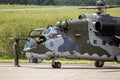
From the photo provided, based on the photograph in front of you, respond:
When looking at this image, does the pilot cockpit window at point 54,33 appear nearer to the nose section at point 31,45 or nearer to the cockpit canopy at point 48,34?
the cockpit canopy at point 48,34

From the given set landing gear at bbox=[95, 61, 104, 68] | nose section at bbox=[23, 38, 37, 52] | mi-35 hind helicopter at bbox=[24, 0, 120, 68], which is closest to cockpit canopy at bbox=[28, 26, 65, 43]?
mi-35 hind helicopter at bbox=[24, 0, 120, 68]

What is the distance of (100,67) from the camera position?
26.8 metres

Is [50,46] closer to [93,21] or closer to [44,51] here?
[44,51]

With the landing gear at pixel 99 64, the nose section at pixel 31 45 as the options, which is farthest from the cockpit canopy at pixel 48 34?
the landing gear at pixel 99 64

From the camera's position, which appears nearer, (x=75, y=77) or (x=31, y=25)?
(x=75, y=77)

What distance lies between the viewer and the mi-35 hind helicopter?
25500mm

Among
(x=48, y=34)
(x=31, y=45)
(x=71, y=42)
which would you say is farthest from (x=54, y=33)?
(x=31, y=45)

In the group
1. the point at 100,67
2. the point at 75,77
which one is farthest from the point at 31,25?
the point at 75,77

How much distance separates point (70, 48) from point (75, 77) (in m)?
5.84

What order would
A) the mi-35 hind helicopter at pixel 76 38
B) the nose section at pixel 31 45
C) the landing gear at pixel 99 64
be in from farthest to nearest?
1. the landing gear at pixel 99 64
2. the nose section at pixel 31 45
3. the mi-35 hind helicopter at pixel 76 38

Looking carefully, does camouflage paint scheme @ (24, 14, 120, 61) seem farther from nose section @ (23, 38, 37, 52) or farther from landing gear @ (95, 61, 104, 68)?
landing gear @ (95, 61, 104, 68)

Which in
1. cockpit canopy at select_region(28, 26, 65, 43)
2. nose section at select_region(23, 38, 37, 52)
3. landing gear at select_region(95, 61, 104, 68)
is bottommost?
landing gear at select_region(95, 61, 104, 68)

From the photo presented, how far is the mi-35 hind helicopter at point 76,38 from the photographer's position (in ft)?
83.7

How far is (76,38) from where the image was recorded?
2573 cm
